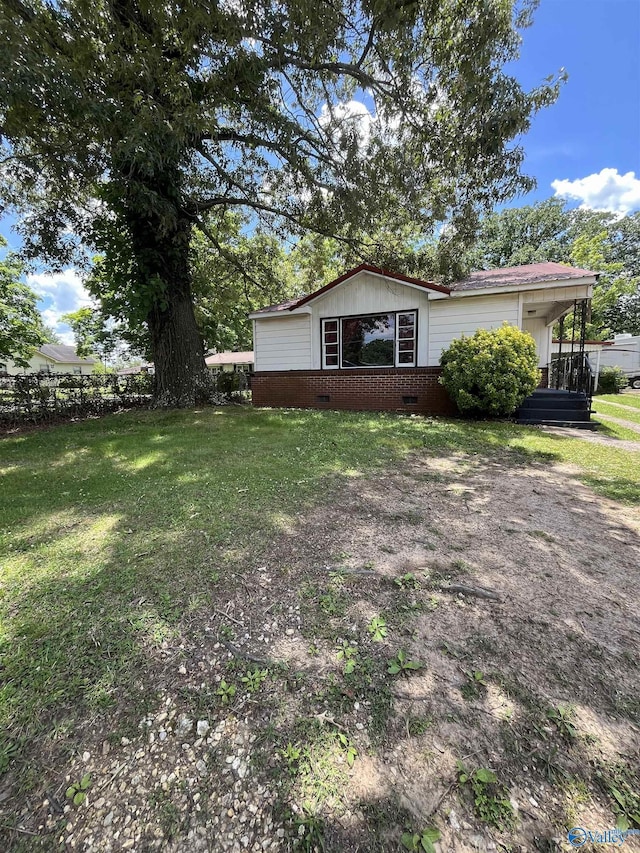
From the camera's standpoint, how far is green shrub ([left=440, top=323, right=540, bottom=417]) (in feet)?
25.6

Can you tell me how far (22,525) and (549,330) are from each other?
14281 millimetres

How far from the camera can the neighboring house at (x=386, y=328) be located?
8859 millimetres

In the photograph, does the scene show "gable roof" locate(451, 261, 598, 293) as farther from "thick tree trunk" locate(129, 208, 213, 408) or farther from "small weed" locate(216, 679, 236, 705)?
"small weed" locate(216, 679, 236, 705)

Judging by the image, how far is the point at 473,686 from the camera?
1.68m

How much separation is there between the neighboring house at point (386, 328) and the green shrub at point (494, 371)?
41.7 inches

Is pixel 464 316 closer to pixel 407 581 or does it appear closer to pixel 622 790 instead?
pixel 407 581

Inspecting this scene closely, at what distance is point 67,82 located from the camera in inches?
201

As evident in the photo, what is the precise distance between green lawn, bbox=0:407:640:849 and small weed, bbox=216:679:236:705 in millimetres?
303

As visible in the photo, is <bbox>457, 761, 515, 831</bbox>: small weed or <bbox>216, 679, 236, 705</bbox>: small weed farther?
<bbox>216, 679, 236, 705</bbox>: small weed

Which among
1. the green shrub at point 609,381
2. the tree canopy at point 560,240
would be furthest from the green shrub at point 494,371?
the tree canopy at point 560,240

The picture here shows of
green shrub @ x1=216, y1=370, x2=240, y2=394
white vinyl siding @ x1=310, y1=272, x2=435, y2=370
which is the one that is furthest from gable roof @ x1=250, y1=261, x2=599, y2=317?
green shrub @ x1=216, y1=370, x2=240, y2=394

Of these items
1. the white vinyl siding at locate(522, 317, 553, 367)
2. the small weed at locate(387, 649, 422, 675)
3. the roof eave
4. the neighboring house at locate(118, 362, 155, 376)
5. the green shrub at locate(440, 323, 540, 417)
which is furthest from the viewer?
the neighboring house at locate(118, 362, 155, 376)

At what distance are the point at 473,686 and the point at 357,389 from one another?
917cm

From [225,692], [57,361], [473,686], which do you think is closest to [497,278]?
[473,686]
